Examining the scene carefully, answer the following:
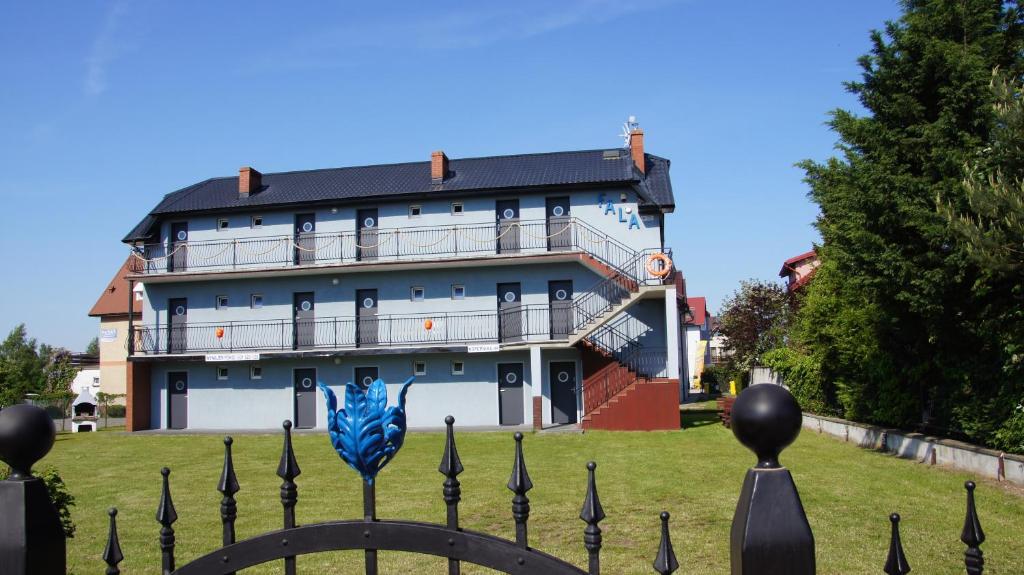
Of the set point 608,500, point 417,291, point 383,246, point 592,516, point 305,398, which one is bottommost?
point 608,500

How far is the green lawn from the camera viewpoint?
761cm

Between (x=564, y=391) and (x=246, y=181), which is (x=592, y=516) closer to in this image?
(x=564, y=391)

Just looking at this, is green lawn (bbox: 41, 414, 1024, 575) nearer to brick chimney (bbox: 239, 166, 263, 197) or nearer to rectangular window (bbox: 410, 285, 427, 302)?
rectangular window (bbox: 410, 285, 427, 302)

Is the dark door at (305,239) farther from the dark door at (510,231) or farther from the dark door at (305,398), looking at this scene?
the dark door at (510,231)

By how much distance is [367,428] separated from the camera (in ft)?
7.87

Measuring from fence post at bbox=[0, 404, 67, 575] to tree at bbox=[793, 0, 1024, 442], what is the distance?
12.0 metres

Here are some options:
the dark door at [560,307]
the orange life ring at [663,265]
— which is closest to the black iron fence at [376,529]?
the orange life ring at [663,265]

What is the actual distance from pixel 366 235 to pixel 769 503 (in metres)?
27.3

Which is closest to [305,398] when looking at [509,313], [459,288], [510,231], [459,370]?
[459,370]

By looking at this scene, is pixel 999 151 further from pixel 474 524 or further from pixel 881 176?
pixel 474 524

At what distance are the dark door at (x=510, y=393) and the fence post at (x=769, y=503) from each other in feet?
81.7

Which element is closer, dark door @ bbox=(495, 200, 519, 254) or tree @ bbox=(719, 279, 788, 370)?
dark door @ bbox=(495, 200, 519, 254)

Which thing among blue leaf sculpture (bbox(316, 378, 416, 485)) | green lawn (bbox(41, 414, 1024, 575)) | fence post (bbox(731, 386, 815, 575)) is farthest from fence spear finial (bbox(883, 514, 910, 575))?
green lawn (bbox(41, 414, 1024, 575))

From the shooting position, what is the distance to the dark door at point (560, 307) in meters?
25.7
